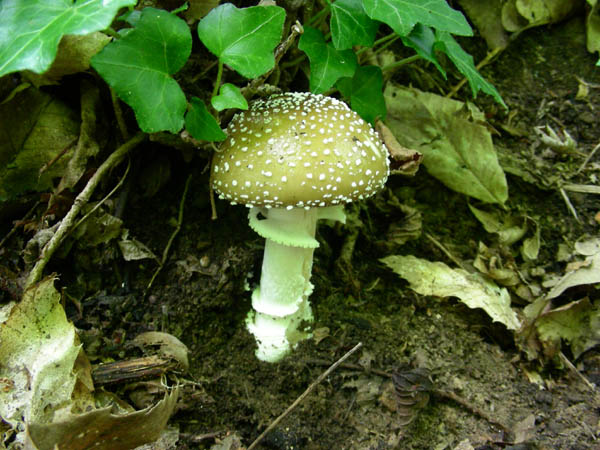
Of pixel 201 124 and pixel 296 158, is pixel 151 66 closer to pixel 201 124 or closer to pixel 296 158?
pixel 201 124

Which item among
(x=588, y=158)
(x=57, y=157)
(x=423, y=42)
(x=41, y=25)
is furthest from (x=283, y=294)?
(x=588, y=158)

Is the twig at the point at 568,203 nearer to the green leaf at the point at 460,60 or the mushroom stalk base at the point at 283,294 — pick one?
the green leaf at the point at 460,60

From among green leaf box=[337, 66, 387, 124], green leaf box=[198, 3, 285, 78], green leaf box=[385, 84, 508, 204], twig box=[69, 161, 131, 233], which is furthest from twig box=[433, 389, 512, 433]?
twig box=[69, 161, 131, 233]

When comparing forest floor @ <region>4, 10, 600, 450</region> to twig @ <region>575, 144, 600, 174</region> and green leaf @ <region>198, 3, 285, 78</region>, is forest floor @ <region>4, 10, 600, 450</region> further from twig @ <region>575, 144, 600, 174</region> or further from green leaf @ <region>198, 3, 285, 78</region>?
green leaf @ <region>198, 3, 285, 78</region>

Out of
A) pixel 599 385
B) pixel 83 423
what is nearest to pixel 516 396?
pixel 599 385

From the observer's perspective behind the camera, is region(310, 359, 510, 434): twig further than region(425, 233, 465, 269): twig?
→ No

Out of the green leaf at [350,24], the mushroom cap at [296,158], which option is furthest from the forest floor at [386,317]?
the green leaf at [350,24]

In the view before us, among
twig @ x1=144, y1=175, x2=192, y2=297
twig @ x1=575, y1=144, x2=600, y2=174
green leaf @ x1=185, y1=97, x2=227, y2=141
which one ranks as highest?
green leaf @ x1=185, y1=97, x2=227, y2=141

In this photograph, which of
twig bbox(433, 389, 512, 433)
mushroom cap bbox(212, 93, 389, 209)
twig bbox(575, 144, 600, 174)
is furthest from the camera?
twig bbox(575, 144, 600, 174)
